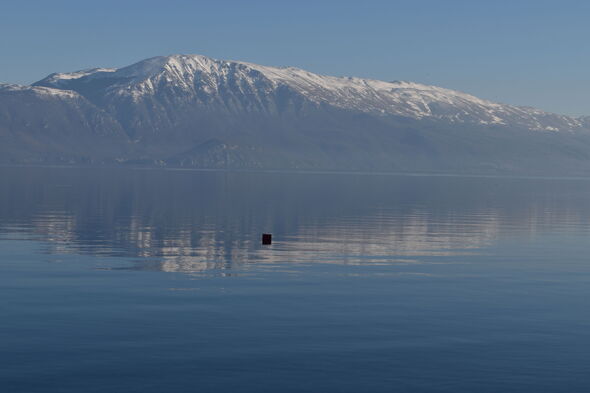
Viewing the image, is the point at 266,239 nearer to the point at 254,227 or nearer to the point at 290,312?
the point at 254,227

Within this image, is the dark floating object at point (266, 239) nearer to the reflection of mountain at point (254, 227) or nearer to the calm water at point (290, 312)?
the reflection of mountain at point (254, 227)

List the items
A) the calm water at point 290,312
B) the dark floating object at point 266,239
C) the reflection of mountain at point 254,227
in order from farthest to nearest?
the dark floating object at point 266,239, the reflection of mountain at point 254,227, the calm water at point 290,312

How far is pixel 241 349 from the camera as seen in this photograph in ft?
104

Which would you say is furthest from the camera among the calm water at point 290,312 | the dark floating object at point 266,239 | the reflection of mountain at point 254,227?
the dark floating object at point 266,239

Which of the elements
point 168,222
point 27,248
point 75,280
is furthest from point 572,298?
point 168,222

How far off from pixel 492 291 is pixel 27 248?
105ft

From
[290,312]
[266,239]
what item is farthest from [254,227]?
[290,312]

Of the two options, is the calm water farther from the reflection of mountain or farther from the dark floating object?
the dark floating object

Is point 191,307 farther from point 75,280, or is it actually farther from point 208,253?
point 208,253

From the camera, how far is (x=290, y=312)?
1523 inches

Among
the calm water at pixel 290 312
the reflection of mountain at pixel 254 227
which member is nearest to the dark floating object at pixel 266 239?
the reflection of mountain at pixel 254 227

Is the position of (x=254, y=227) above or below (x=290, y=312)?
above

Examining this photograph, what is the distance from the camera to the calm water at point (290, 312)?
94.2 feet

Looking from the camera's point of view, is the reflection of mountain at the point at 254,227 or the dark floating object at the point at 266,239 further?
the dark floating object at the point at 266,239
